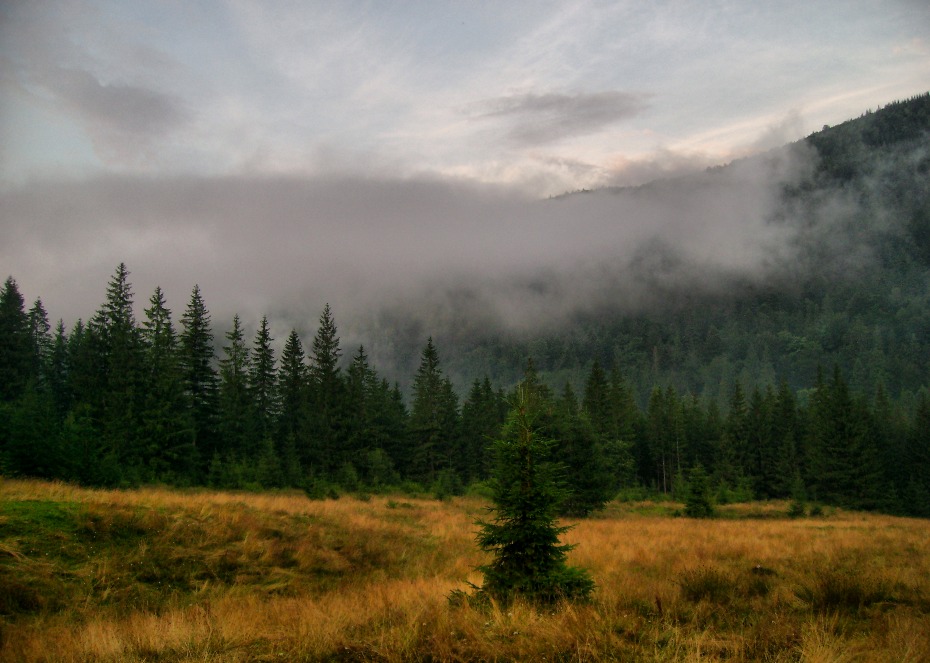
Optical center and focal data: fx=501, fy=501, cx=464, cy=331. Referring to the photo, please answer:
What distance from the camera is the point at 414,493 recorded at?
44.3 meters

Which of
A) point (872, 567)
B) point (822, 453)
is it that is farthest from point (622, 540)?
point (822, 453)

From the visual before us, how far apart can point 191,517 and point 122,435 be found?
1174 inches

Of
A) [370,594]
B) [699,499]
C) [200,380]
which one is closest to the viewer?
[370,594]

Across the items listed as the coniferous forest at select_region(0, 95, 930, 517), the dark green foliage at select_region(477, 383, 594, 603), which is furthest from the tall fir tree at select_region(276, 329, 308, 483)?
the dark green foliage at select_region(477, 383, 594, 603)

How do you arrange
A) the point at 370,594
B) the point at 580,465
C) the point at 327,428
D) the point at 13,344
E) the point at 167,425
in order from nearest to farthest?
the point at 370,594 < the point at 580,465 < the point at 167,425 < the point at 327,428 < the point at 13,344

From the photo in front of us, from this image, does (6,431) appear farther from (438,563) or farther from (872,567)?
(872,567)

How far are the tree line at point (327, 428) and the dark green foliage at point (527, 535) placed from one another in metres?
15.2

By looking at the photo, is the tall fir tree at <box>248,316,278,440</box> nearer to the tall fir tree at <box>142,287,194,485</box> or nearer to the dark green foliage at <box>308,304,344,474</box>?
the dark green foliage at <box>308,304,344,474</box>

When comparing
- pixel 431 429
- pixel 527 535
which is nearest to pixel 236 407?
pixel 431 429

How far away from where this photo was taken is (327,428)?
170 ft

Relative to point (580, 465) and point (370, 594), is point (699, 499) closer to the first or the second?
point (580, 465)

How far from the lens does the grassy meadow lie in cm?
546

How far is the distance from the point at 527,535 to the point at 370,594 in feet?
10.4

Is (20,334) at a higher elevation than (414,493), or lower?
higher
